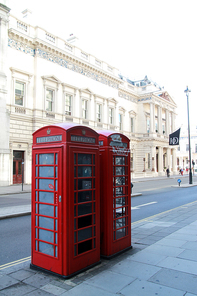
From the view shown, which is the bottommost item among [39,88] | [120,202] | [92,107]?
[120,202]

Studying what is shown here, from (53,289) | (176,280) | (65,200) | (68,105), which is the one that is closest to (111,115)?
(68,105)

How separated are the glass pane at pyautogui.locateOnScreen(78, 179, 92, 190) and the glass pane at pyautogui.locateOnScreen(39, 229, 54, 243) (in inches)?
36.6

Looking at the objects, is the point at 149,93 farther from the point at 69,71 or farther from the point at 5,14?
the point at 5,14

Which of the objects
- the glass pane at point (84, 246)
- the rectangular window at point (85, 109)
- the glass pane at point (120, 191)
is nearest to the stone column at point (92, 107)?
the rectangular window at point (85, 109)

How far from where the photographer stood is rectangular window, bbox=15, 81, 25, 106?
992 inches

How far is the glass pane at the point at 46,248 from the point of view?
4598 millimetres

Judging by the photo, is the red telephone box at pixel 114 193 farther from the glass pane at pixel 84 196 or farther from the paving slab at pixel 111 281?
the paving slab at pixel 111 281

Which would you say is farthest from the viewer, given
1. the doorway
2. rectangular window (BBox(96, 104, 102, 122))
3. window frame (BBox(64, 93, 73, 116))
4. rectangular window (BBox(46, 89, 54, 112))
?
rectangular window (BBox(96, 104, 102, 122))

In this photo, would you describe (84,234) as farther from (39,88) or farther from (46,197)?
(39,88)

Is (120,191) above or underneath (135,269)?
above

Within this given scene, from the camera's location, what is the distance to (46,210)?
15.4 ft

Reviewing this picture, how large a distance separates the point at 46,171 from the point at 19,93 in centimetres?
2254

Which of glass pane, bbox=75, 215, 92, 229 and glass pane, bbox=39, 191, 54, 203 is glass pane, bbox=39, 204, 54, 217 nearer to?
glass pane, bbox=39, 191, 54, 203

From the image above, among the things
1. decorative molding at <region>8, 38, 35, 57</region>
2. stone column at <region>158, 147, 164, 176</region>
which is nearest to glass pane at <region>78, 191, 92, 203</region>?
decorative molding at <region>8, 38, 35, 57</region>
